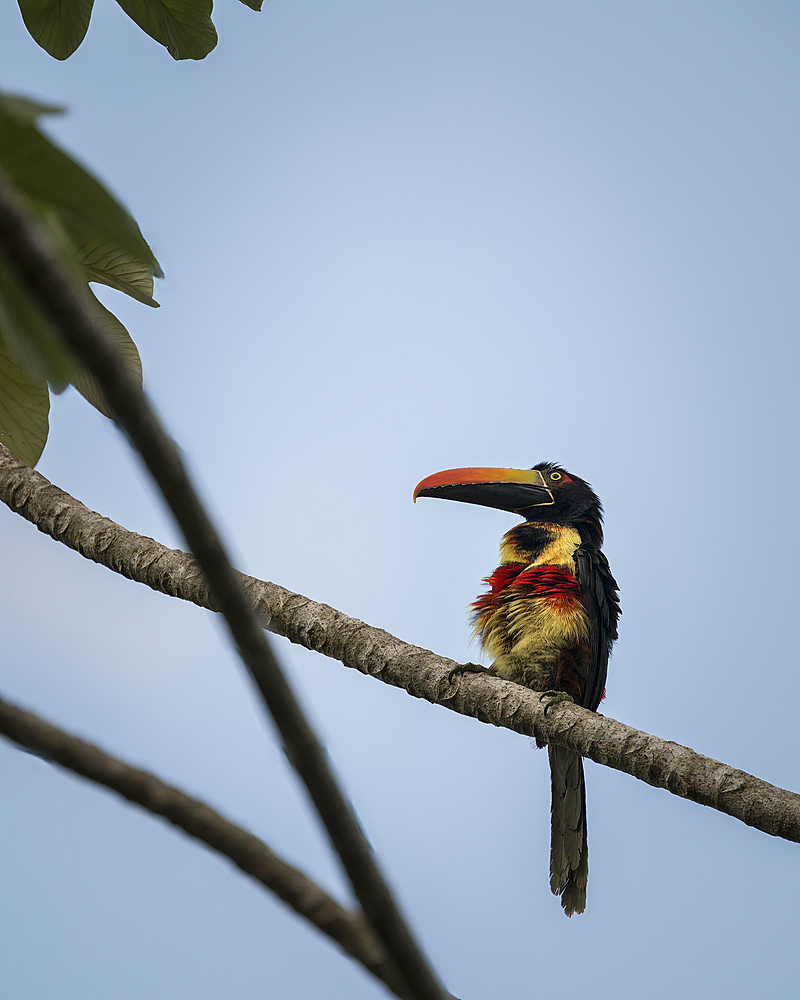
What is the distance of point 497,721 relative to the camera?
2.57 m

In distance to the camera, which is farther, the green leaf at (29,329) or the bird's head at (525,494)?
the bird's head at (525,494)

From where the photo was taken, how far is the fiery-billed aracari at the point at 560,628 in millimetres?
3277

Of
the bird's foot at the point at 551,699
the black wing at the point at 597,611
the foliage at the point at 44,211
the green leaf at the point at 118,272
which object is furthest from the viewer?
the black wing at the point at 597,611

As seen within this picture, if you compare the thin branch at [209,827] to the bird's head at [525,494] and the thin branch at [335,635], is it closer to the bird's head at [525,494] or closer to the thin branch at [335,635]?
the thin branch at [335,635]

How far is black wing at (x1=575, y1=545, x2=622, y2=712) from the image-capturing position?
3.46 meters

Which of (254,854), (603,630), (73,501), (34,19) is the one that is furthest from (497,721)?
(34,19)

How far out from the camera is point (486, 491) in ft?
13.5

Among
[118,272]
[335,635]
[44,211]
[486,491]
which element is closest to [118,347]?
[118,272]

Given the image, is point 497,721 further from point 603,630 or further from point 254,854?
point 254,854

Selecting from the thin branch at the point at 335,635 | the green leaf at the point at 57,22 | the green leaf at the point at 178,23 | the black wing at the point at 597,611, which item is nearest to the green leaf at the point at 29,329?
the thin branch at the point at 335,635

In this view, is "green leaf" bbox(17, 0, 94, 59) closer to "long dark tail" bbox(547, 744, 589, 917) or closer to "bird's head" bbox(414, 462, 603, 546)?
"bird's head" bbox(414, 462, 603, 546)

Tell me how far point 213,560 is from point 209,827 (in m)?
0.26

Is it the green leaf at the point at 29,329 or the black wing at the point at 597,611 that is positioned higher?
the black wing at the point at 597,611

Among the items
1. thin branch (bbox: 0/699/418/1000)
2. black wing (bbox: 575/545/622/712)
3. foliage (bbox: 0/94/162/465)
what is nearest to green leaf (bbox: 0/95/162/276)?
foliage (bbox: 0/94/162/465)
